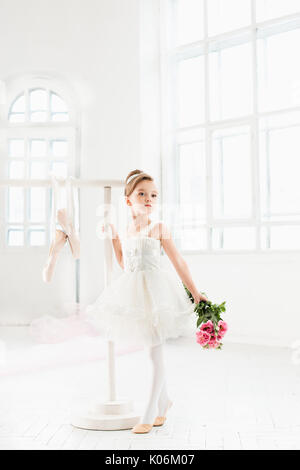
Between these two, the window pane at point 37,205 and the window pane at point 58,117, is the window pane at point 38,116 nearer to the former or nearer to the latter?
the window pane at point 58,117

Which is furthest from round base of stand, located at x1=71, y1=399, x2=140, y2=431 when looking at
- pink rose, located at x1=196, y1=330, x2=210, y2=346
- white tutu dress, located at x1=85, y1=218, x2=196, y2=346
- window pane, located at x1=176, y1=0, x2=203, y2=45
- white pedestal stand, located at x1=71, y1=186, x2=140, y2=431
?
window pane, located at x1=176, y1=0, x2=203, y2=45

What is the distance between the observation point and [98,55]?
5.76 metres

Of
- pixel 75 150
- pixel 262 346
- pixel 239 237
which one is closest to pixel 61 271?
pixel 75 150

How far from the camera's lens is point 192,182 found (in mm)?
5539

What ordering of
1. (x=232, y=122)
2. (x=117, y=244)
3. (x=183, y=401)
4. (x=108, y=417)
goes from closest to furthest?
(x=108, y=417) < (x=117, y=244) < (x=183, y=401) < (x=232, y=122)

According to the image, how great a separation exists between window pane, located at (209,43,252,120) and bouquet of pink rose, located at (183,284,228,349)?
3.21 metres

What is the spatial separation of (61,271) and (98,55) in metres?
2.33

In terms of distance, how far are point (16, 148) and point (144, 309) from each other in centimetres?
420

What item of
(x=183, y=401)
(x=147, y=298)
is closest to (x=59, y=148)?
(x=183, y=401)

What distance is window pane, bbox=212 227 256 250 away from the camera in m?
5.16

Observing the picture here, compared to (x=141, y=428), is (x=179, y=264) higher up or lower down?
higher up

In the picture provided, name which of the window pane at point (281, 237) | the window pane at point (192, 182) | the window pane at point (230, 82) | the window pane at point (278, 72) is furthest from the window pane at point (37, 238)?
the window pane at point (278, 72)

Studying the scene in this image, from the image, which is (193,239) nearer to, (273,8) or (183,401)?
(273,8)

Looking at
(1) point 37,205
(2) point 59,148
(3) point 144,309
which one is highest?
(2) point 59,148
